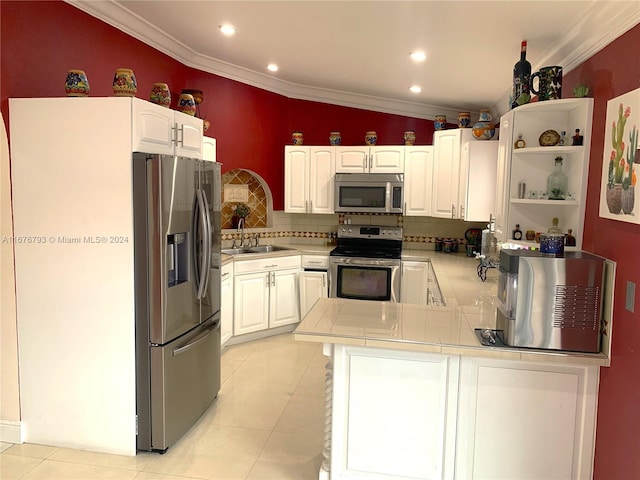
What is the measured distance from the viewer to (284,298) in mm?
5254

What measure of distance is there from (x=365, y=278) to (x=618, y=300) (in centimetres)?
314

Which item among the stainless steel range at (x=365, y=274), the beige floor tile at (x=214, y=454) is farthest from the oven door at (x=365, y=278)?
the beige floor tile at (x=214, y=454)

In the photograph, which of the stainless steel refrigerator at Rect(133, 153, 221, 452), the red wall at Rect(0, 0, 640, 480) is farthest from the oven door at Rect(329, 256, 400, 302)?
the stainless steel refrigerator at Rect(133, 153, 221, 452)

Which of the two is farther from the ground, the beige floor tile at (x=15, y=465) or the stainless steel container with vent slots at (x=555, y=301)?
the stainless steel container with vent slots at (x=555, y=301)

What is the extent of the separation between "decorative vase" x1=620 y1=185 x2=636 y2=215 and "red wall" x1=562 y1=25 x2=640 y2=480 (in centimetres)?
7

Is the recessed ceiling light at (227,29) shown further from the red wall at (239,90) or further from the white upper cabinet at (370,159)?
the white upper cabinet at (370,159)

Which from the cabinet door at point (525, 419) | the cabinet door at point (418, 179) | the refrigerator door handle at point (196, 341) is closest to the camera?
the cabinet door at point (525, 419)

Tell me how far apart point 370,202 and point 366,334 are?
10.1 feet

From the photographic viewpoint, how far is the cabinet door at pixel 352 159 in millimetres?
5320

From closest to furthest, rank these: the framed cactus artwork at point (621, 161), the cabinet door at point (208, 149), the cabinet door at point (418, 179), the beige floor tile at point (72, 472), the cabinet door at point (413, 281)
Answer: the framed cactus artwork at point (621, 161)
the beige floor tile at point (72, 472)
the cabinet door at point (208, 149)
the cabinet door at point (413, 281)
the cabinet door at point (418, 179)

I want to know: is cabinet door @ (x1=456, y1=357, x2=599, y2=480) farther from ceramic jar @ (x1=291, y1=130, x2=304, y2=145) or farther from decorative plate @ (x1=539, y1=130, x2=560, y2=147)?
ceramic jar @ (x1=291, y1=130, x2=304, y2=145)

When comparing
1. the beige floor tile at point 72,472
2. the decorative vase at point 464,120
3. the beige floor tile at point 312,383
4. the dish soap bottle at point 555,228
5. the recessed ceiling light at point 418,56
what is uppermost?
the recessed ceiling light at point 418,56

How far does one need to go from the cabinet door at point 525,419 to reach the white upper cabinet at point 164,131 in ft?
6.95

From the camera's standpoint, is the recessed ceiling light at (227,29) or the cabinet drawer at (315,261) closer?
the recessed ceiling light at (227,29)
